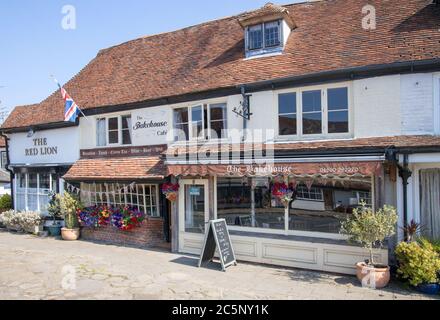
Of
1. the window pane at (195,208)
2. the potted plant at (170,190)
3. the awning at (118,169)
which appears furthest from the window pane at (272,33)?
the potted plant at (170,190)

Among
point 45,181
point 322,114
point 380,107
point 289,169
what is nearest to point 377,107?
point 380,107

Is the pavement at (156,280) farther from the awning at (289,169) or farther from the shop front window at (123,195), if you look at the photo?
the awning at (289,169)

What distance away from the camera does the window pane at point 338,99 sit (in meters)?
10.5

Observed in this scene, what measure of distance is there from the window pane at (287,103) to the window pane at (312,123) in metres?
0.47

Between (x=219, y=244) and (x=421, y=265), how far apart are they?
514 centimetres

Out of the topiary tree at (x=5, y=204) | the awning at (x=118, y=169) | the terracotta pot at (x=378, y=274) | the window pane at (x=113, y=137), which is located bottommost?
the terracotta pot at (x=378, y=274)

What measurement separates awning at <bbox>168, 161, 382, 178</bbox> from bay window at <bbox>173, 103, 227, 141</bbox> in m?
1.59

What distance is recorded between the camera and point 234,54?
13930 millimetres

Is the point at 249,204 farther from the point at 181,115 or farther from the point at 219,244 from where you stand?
the point at 181,115

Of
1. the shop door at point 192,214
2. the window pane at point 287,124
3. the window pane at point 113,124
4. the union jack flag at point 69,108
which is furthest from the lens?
the window pane at point 113,124
